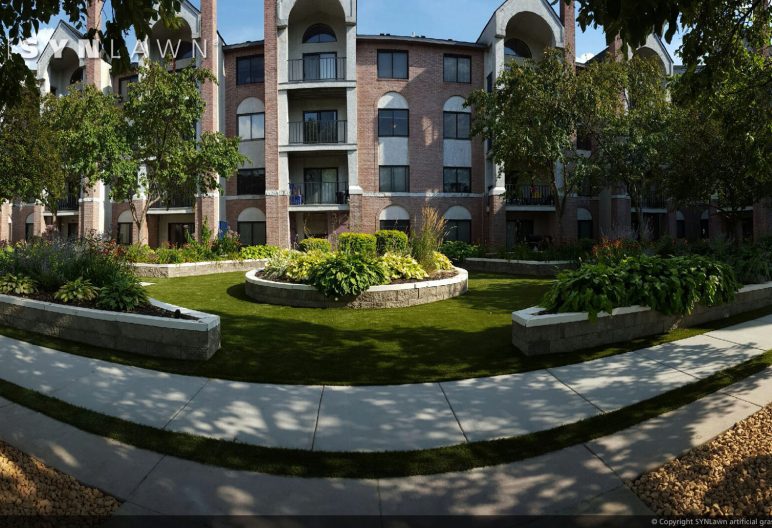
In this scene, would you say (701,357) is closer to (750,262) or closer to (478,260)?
(750,262)

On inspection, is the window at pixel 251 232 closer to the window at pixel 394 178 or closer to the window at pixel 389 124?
the window at pixel 394 178

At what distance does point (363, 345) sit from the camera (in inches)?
285

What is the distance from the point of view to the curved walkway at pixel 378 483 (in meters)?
3.10

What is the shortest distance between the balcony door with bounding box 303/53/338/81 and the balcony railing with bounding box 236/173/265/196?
6.89m

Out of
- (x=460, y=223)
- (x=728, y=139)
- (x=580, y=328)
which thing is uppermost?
(x=728, y=139)

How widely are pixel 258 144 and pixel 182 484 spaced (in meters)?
26.7

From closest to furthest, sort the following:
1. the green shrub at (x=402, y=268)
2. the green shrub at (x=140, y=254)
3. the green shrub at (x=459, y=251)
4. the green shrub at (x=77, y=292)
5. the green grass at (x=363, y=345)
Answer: the green grass at (x=363, y=345) → the green shrub at (x=77, y=292) → the green shrub at (x=402, y=268) → the green shrub at (x=140, y=254) → the green shrub at (x=459, y=251)

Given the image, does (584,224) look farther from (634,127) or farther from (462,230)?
(634,127)

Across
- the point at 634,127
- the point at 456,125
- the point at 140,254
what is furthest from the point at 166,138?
the point at 634,127

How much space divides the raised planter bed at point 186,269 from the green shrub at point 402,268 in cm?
893

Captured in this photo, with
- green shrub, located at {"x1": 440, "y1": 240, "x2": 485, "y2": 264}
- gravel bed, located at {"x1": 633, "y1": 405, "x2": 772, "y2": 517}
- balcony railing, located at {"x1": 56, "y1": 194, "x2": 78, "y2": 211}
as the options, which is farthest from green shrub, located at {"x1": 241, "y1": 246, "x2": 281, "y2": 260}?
balcony railing, located at {"x1": 56, "y1": 194, "x2": 78, "y2": 211}

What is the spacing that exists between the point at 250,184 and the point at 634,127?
854 inches

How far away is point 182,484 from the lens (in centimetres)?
334

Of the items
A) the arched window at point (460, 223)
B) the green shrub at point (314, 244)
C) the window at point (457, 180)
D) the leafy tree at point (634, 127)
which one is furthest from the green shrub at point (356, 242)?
the leafy tree at point (634, 127)
